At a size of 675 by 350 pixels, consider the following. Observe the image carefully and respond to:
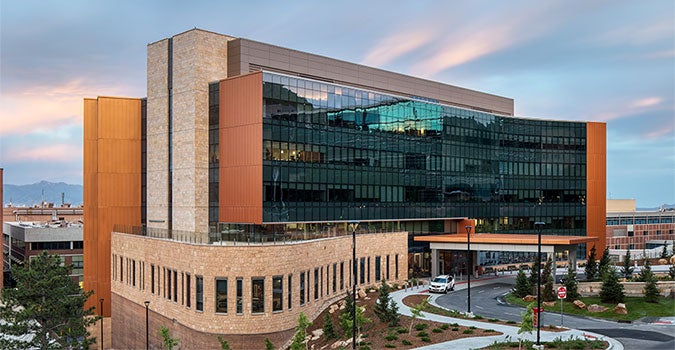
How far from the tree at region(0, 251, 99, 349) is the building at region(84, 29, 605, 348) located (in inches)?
244

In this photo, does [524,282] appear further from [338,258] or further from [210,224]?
[210,224]

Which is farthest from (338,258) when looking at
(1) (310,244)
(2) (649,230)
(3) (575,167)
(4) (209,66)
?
(2) (649,230)

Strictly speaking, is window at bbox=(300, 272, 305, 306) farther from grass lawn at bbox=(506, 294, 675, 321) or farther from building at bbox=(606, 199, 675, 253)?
building at bbox=(606, 199, 675, 253)

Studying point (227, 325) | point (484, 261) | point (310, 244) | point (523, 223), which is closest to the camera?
point (227, 325)

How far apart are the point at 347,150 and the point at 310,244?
18419mm

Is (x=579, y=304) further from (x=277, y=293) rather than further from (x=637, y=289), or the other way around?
(x=277, y=293)

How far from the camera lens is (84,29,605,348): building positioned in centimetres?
4462

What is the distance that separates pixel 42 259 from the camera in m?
53.6

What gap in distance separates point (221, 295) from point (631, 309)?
31512 mm

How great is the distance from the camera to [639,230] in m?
138

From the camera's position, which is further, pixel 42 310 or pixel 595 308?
pixel 42 310

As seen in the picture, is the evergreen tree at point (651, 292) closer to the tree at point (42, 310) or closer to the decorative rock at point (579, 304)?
the decorative rock at point (579, 304)

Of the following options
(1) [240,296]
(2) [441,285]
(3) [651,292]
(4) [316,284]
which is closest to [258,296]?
(1) [240,296]

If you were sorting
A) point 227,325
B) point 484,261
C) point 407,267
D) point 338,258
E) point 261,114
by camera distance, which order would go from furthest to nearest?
point 484,261
point 407,267
point 261,114
point 338,258
point 227,325
